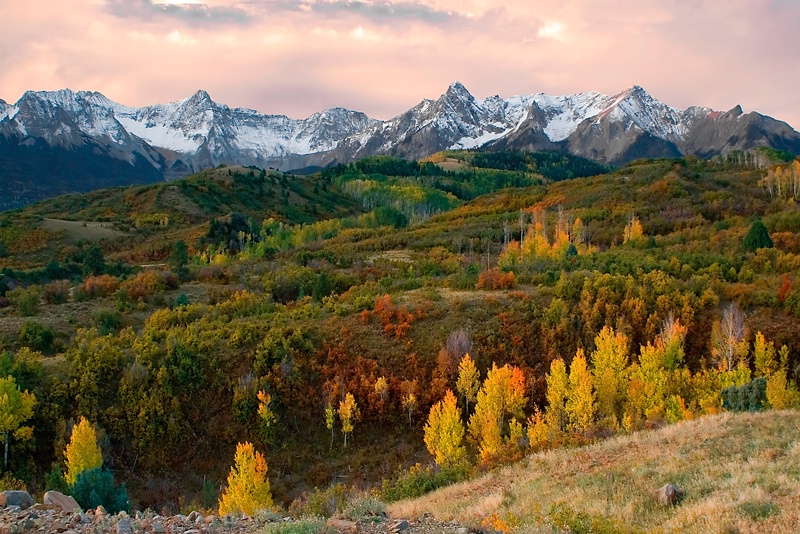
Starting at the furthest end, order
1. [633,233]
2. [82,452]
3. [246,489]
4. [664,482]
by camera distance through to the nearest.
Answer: [633,233], [82,452], [246,489], [664,482]

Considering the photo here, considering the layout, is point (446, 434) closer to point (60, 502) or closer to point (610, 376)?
point (610, 376)

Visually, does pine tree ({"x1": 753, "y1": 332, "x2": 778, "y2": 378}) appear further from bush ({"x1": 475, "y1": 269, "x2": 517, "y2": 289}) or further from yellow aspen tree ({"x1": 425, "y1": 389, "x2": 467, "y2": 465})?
bush ({"x1": 475, "y1": 269, "x2": 517, "y2": 289})

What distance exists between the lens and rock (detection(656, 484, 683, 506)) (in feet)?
38.3

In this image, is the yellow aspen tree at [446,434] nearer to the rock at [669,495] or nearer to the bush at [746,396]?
the bush at [746,396]

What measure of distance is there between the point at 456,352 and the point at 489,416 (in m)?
8.06

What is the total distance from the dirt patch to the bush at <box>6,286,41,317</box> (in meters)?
65.7

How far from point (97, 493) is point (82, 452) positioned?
11960 millimetres

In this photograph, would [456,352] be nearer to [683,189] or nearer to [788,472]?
[788,472]

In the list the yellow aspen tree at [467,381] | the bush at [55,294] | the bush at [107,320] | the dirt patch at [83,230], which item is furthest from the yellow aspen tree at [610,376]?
the dirt patch at [83,230]

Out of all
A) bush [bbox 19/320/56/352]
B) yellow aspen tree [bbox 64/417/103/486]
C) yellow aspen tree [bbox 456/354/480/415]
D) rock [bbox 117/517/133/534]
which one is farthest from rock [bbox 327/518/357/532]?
bush [bbox 19/320/56/352]

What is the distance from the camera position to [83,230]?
12212 cm

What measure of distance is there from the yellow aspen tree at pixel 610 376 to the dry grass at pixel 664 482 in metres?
13.9

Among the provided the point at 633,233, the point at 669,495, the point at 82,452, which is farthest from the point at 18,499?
the point at 633,233

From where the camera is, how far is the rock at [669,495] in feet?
38.3
